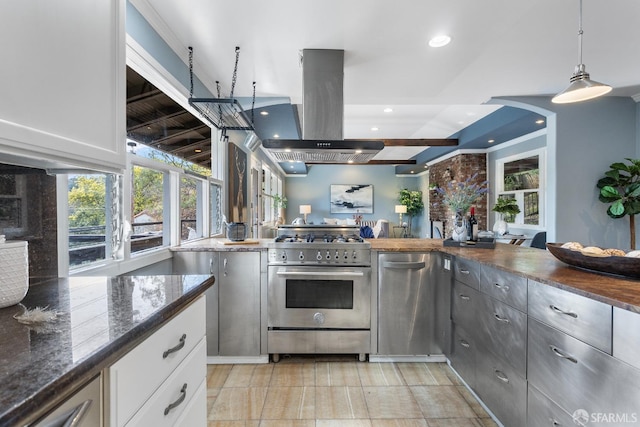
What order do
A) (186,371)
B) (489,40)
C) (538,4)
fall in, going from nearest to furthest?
(186,371) < (538,4) < (489,40)

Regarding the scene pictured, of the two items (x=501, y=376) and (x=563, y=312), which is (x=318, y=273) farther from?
(x=563, y=312)

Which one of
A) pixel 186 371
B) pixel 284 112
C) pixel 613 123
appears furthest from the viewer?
pixel 284 112

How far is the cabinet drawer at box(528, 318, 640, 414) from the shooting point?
949 millimetres

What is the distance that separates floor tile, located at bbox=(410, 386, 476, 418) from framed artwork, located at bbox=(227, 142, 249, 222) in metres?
2.64

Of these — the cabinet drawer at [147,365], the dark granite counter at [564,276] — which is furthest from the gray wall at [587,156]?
the cabinet drawer at [147,365]

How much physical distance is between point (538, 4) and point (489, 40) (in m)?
0.35

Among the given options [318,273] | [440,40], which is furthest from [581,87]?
[318,273]

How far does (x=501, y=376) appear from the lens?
1.56 meters

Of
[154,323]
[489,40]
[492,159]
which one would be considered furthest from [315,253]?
[492,159]

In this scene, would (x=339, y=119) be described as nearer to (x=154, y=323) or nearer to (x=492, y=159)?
(x=154, y=323)

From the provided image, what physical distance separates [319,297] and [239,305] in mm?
647

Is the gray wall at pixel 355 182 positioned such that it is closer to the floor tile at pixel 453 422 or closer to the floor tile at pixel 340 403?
the floor tile at pixel 340 403

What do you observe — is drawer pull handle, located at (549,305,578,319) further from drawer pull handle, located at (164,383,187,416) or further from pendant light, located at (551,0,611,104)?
drawer pull handle, located at (164,383,187,416)

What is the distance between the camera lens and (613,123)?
3.41 meters
